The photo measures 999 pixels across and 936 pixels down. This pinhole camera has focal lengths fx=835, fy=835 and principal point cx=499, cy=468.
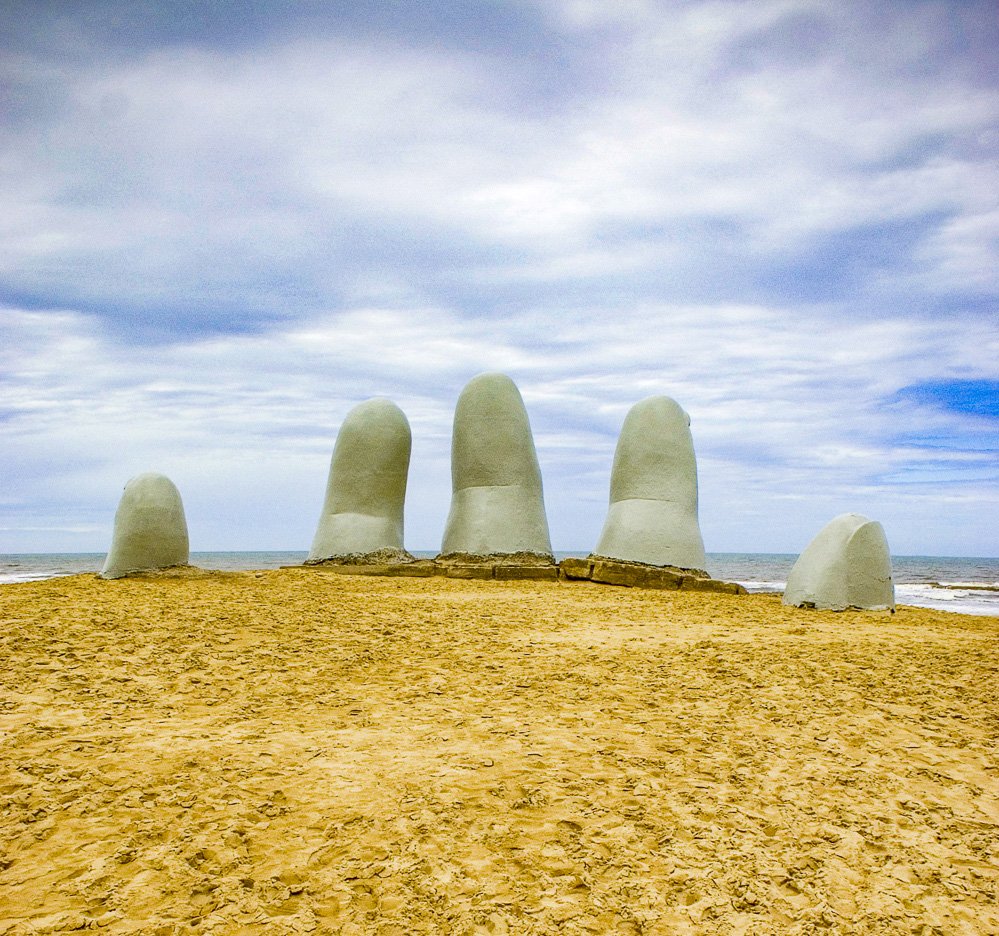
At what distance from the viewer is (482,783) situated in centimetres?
345

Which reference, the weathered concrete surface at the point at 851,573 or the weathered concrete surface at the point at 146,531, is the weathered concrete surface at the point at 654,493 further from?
the weathered concrete surface at the point at 146,531

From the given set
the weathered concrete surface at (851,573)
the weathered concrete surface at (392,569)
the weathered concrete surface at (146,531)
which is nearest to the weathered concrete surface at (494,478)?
the weathered concrete surface at (392,569)

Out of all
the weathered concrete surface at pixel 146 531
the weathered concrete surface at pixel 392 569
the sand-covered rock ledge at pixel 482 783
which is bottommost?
the sand-covered rock ledge at pixel 482 783

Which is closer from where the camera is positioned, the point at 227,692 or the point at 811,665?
the point at 227,692

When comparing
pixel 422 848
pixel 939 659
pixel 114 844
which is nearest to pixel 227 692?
pixel 114 844

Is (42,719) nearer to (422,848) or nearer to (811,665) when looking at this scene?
(422,848)

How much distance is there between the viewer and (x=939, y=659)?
5.95 metres

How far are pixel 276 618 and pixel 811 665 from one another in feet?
12.9

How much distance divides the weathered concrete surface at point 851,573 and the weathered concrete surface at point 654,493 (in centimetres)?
226

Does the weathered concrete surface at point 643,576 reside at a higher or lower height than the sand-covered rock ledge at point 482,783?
higher

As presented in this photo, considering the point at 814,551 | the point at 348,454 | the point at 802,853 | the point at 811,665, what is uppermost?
the point at 348,454

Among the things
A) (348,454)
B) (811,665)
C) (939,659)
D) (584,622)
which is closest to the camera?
(811,665)

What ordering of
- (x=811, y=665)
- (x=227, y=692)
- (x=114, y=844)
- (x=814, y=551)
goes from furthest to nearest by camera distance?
1. (x=814, y=551)
2. (x=811, y=665)
3. (x=227, y=692)
4. (x=114, y=844)

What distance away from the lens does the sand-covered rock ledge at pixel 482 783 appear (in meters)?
2.72
